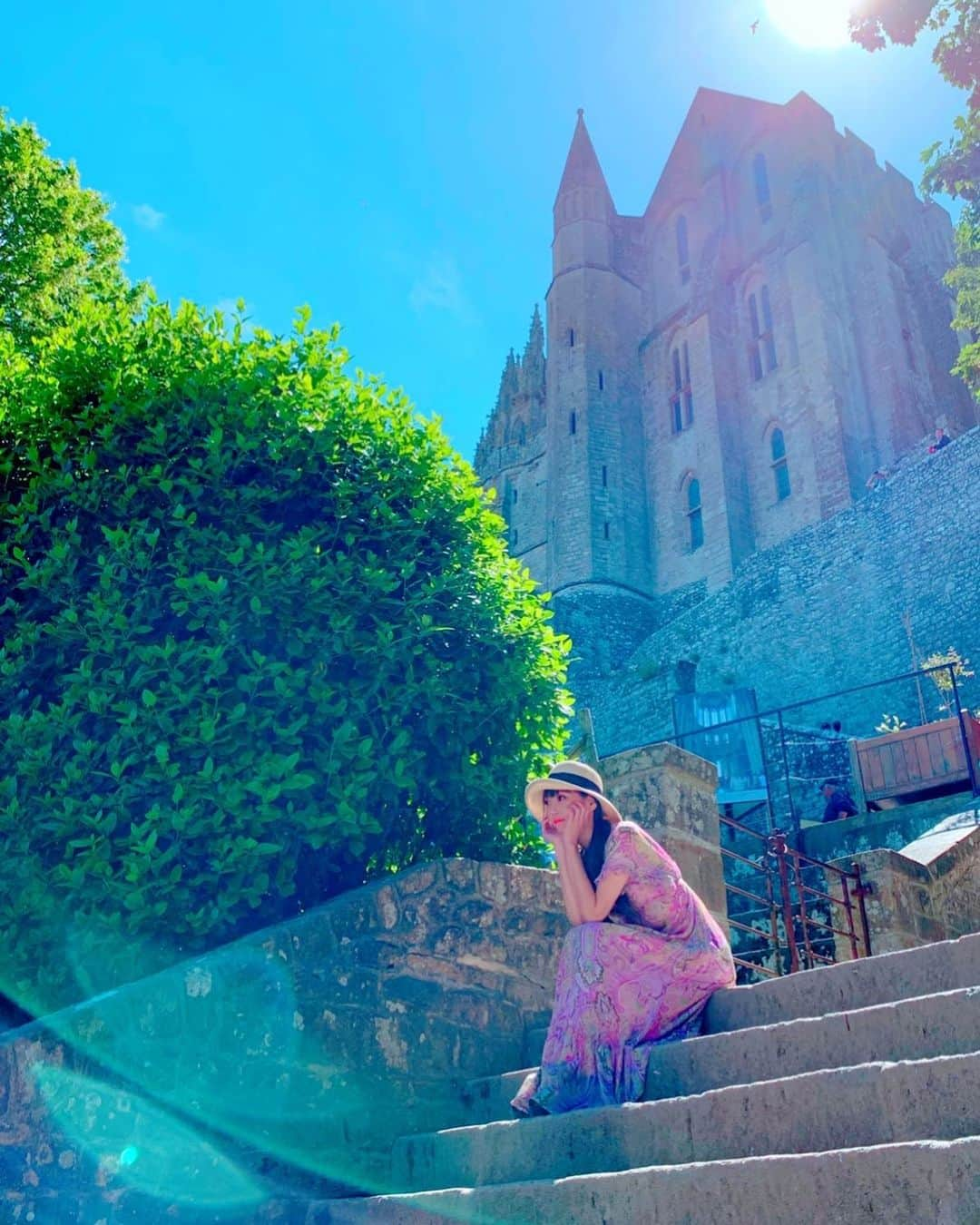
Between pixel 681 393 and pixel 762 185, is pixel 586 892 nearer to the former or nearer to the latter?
pixel 681 393

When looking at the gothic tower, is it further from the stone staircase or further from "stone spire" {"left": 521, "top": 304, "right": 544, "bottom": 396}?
the stone staircase

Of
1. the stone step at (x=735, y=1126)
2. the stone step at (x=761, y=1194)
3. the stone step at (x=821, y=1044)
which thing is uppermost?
the stone step at (x=821, y=1044)

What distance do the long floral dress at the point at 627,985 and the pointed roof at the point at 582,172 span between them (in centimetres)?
4110

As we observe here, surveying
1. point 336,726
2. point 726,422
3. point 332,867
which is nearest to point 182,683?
point 336,726

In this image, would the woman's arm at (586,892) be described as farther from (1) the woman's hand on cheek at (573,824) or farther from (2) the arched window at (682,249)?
(2) the arched window at (682,249)

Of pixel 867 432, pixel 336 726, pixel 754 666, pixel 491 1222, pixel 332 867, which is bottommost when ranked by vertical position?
pixel 491 1222

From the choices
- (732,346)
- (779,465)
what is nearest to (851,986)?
(779,465)

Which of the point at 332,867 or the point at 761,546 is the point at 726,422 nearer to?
the point at 761,546

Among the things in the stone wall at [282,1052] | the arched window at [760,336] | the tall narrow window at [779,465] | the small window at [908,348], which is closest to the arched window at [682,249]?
the arched window at [760,336]

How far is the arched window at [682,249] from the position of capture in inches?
1527

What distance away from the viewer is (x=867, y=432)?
31.3 metres

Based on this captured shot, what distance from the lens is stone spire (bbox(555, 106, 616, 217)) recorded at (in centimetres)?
4075

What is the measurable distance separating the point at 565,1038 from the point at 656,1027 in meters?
0.31

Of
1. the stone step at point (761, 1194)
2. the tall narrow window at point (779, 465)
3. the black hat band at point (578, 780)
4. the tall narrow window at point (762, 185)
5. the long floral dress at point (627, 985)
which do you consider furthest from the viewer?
the tall narrow window at point (762, 185)
